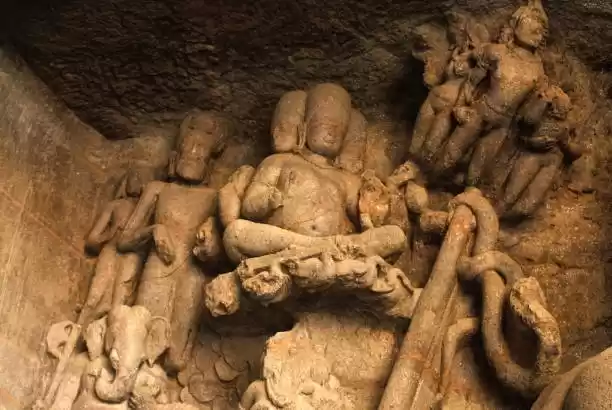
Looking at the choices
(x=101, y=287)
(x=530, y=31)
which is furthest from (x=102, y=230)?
(x=530, y=31)

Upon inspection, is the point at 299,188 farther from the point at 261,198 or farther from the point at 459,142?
the point at 459,142

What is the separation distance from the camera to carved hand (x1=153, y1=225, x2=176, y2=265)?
172 inches

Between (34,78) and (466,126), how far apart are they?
219 centimetres

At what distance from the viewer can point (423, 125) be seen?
4.24 metres

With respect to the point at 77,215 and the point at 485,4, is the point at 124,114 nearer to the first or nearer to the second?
the point at 77,215

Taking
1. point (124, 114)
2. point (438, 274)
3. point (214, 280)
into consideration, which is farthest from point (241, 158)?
point (438, 274)

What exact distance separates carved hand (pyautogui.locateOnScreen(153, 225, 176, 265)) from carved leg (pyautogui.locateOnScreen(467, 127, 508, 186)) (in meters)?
1.44

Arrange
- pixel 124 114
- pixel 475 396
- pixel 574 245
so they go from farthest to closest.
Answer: pixel 124 114 < pixel 574 245 < pixel 475 396

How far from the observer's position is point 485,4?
4238 mm

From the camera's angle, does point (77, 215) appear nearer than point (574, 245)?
No

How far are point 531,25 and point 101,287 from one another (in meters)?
2.36

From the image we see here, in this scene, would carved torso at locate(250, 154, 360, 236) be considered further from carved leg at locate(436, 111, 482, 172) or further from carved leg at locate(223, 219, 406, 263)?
carved leg at locate(436, 111, 482, 172)

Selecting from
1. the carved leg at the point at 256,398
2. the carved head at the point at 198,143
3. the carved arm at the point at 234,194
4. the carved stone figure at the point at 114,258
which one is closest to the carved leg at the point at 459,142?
the carved arm at the point at 234,194

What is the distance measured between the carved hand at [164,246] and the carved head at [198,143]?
374 mm
